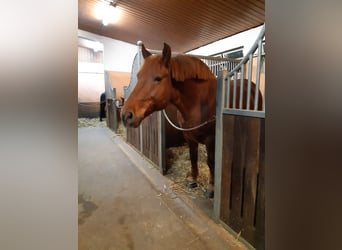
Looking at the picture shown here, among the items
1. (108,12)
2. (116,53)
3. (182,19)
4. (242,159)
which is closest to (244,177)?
(242,159)

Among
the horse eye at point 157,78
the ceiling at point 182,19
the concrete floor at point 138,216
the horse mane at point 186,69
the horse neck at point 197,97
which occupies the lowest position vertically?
the concrete floor at point 138,216

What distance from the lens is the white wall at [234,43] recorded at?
12.8ft

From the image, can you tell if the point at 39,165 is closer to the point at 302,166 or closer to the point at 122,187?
the point at 302,166

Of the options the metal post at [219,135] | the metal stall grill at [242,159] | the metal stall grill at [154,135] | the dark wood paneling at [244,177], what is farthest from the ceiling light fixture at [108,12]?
the dark wood paneling at [244,177]

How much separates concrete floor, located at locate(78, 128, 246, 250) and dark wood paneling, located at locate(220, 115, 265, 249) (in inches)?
4.6

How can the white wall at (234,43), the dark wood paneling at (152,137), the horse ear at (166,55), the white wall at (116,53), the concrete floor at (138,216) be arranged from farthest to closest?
the white wall at (116,53)
the white wall at (234,43)
the dark wood paneling at (152,137)
the horse ear at (166,55)
the concrete floor at (138,216)

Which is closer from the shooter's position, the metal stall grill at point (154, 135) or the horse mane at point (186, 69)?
the horse mane at point (186, 69)

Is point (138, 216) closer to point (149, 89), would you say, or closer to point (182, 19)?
point (149, 89)

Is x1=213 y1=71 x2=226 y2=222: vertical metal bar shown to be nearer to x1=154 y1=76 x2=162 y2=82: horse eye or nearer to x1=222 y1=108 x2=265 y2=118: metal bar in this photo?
x1=222 y1=108 x2=265 y2=118: metal bar

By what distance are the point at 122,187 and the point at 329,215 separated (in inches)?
70.7

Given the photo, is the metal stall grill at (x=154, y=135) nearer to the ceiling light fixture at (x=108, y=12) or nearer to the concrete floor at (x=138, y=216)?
the concrete floor at (x=138, y=216)

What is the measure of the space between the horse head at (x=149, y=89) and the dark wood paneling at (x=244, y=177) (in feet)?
1.66

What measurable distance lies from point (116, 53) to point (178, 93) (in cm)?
733

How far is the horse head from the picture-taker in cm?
143
